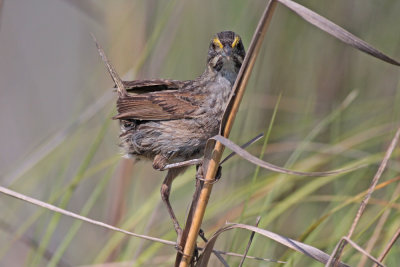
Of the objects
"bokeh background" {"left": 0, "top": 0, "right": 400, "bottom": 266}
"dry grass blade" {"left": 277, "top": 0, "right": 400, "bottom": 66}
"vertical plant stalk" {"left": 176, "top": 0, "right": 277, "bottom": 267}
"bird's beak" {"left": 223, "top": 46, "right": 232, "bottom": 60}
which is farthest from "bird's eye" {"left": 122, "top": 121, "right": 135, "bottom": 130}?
"dry grass blade" {"left": 277, "top": 0, "right": 400, "bottom": 66}

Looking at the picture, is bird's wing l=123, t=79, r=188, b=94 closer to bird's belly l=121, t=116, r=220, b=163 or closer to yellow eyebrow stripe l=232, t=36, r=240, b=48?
bird's belly l=121, t=116, r=220, b=163

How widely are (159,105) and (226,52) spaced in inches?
17.0

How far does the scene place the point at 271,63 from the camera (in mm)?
3350

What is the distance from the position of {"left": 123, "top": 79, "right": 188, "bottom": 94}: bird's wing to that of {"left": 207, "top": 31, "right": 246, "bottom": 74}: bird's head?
200 mm

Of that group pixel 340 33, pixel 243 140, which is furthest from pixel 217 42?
pixel 340 33

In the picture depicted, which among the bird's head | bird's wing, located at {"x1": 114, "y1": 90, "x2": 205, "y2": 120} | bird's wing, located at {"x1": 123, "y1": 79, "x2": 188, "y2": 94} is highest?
the bird's head

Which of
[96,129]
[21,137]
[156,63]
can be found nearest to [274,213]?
[156,63]

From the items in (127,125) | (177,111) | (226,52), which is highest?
(226,52)

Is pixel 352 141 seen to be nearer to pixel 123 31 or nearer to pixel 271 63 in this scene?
pixel 271 63

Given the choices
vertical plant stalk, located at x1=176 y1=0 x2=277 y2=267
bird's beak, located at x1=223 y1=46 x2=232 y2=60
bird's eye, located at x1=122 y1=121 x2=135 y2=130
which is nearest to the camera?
vertical plant stalk, located at x1=176 y1=0 x2=277 y2=267

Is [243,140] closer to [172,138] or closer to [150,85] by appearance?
[172,138]

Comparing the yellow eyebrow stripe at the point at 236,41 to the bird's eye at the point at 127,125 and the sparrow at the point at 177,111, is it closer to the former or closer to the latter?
the sparrow at the point at 177,111

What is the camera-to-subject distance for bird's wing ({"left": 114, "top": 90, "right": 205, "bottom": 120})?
2674 mm

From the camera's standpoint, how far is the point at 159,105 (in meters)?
2.77
